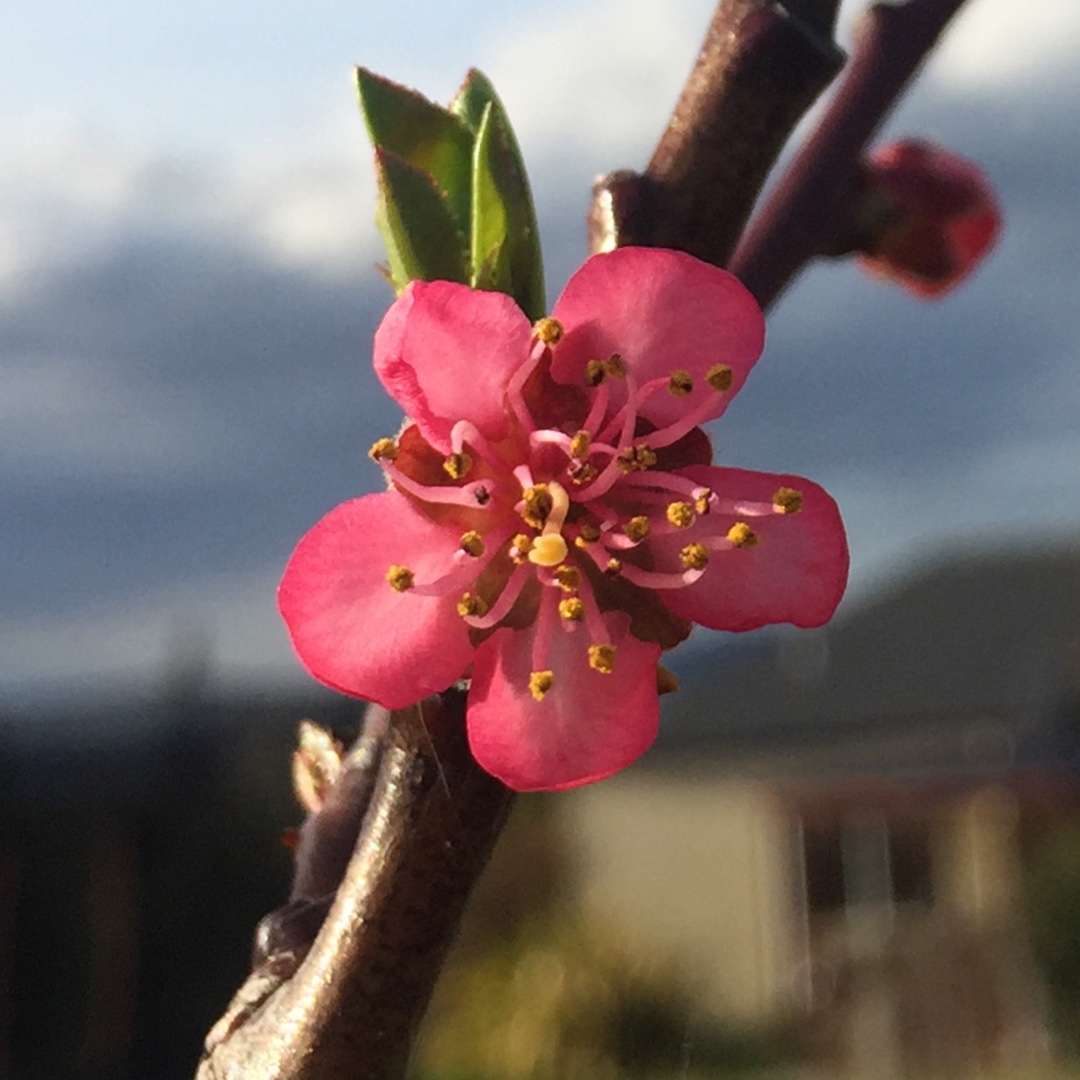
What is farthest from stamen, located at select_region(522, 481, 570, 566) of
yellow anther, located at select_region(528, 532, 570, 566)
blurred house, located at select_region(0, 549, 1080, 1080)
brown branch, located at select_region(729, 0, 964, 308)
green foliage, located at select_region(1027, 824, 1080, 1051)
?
green foliage, located at select_region(1027, 824, 1080, 1051)

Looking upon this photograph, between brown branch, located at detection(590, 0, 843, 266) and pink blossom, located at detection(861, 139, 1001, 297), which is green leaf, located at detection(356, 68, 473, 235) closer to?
brown branch, located at detection(590, 0, 843, 266)

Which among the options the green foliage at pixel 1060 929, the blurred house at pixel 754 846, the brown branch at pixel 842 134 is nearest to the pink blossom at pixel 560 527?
the brown branch at pixel 842 134

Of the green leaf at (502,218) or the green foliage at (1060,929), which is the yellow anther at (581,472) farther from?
the green foliage at (1060,929)

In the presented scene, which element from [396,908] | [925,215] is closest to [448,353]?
[396,908]

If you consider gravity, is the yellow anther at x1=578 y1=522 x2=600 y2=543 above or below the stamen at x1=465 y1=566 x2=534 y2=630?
above

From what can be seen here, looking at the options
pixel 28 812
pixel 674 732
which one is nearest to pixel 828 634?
pixel 674 732

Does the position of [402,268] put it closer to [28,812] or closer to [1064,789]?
[28,812]

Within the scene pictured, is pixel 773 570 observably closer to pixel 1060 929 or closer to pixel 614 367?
pixel 614 367
